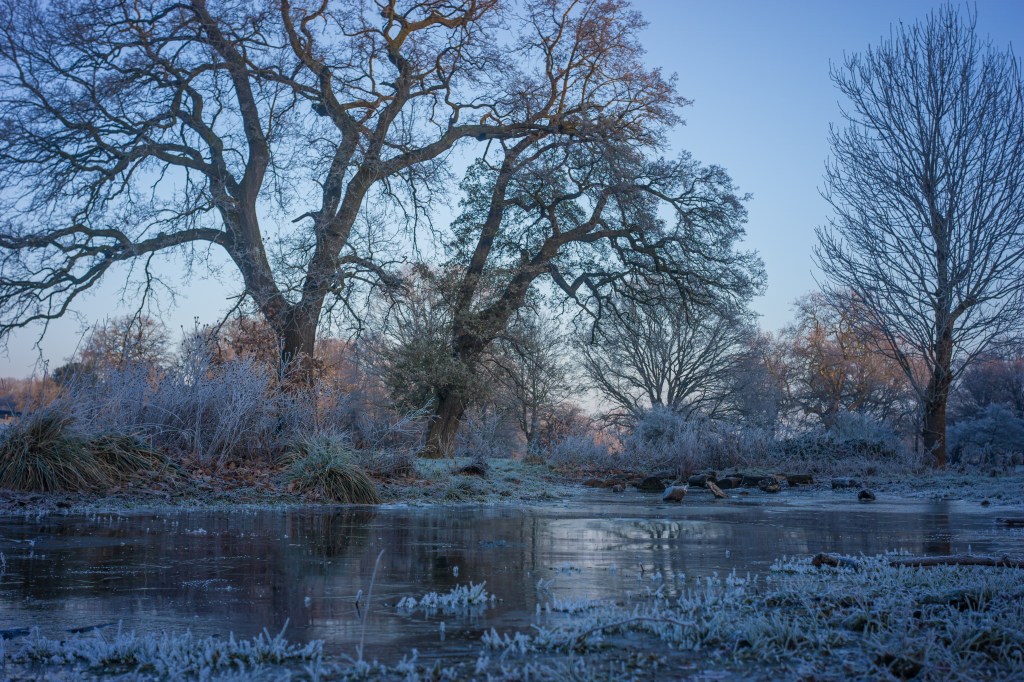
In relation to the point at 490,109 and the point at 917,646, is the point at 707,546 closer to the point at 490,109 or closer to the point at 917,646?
the point at 917,646

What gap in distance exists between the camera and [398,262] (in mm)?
20062

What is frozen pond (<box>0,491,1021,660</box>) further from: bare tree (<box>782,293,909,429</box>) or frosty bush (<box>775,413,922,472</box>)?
bare tree (<box>782,293,909,429</box>)

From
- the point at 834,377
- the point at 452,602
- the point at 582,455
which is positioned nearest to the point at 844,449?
the point at 582,455

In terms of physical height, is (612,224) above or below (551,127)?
below

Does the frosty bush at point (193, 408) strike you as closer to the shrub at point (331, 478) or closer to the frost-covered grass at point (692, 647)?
the shrub at point (331, 478)

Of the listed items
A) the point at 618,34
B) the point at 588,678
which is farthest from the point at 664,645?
the point at 618,34

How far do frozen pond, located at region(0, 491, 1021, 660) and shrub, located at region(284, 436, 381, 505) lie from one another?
940 millimetres

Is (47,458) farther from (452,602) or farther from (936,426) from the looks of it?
(936,426)

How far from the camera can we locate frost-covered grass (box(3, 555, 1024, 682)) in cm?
231

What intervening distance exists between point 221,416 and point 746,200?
16.7 m

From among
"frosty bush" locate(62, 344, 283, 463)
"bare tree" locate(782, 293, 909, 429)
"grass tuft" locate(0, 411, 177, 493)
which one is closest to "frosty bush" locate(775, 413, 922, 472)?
"frosty bush" locate(62, 344, 283, 463)

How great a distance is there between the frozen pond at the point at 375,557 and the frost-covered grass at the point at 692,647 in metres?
0.18

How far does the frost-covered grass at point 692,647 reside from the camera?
231 cm

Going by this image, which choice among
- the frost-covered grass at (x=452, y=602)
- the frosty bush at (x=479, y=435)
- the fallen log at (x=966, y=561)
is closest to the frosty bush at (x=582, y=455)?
the frosty bush at (x=479, y=435)
